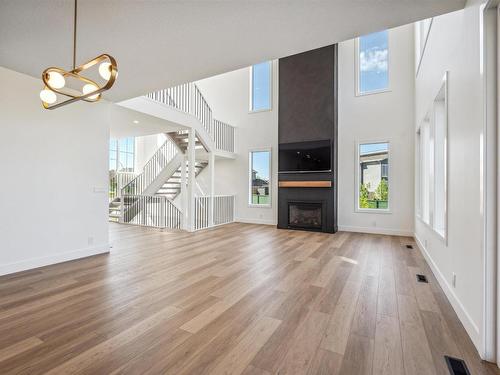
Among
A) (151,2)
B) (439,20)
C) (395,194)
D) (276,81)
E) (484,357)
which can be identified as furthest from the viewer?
(276,81)

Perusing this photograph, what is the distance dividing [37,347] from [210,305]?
127cm

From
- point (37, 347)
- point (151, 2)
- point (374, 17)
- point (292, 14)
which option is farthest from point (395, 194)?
point (37, 347)

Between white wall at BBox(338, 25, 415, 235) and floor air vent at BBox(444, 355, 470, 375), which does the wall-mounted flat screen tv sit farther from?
floor air vent at BBox(444, 355, 470, 375)

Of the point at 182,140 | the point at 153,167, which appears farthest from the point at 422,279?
the point at 153,167

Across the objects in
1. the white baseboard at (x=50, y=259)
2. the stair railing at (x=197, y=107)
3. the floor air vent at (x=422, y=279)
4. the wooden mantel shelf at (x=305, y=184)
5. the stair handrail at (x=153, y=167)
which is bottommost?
the floor air vent at (x=422, y=279)

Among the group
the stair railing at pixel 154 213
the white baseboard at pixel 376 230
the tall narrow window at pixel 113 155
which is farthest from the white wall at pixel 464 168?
the tall narrow window at pixel 113 155

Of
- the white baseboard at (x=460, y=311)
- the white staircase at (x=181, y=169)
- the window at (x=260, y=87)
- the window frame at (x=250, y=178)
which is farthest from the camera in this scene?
the window at (x=260, y=87)

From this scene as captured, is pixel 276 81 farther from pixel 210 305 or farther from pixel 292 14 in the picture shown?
pixel 210 305

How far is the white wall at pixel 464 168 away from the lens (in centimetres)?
176

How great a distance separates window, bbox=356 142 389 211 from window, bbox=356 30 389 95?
1487 millimetres

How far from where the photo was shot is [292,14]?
7.13ft

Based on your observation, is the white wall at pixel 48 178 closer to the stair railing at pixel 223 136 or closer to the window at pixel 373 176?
the stair railing at pixel 223 136

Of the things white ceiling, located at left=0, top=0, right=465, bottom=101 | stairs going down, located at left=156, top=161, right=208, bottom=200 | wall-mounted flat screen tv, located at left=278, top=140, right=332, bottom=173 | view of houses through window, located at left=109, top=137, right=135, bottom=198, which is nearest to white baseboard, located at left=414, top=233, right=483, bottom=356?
white ceiling, located at left=0, top=0, right=465, bottom=101

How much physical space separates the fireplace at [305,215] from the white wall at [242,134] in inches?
34.3
